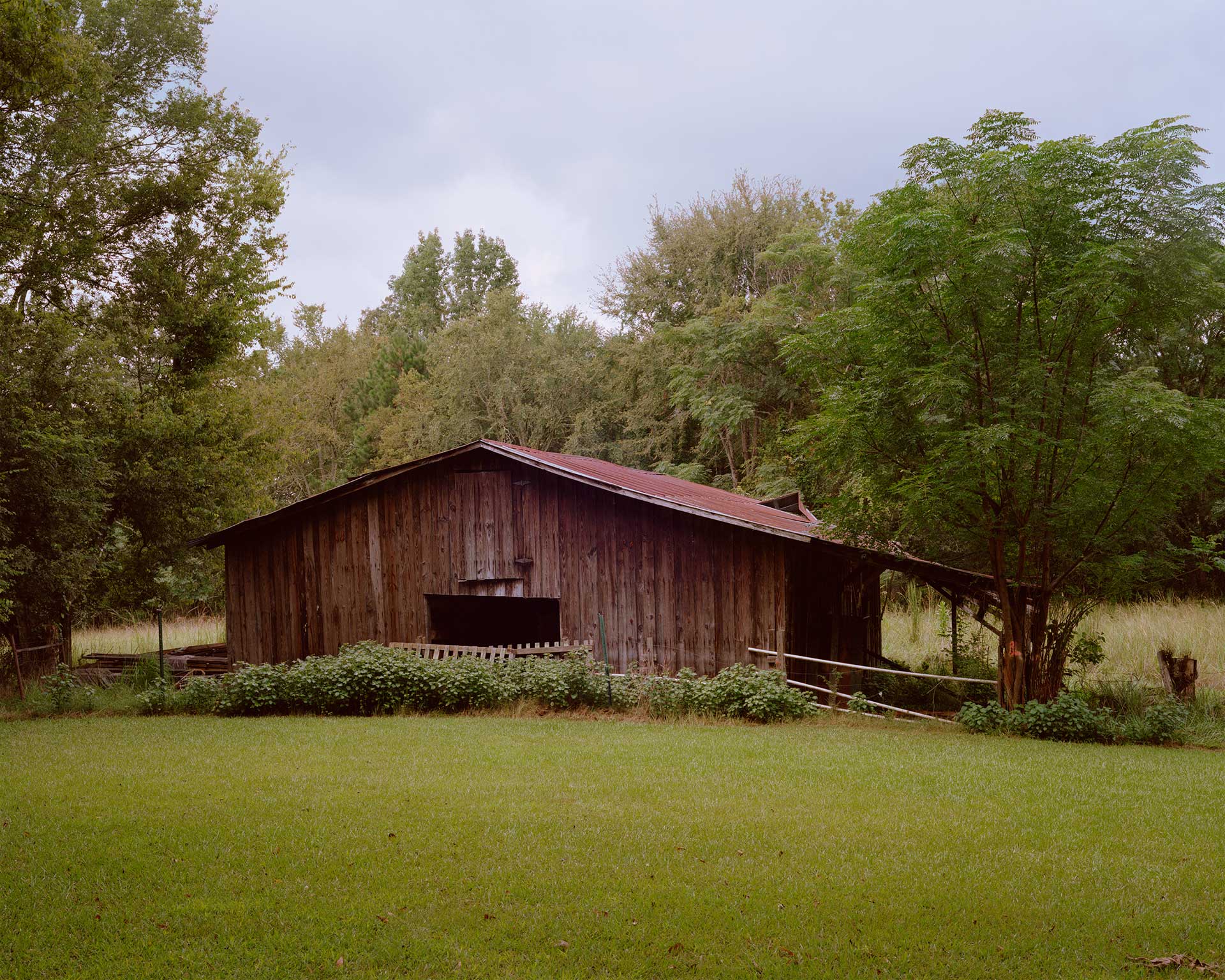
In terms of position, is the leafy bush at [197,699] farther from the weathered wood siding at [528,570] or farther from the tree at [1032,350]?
the tree at [1032,350]

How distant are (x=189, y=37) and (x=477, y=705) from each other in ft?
58.8

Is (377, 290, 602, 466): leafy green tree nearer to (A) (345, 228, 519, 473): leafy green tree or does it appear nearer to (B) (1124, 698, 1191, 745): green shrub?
Result: (A) (345, 228, 519, 473): leafy green tree

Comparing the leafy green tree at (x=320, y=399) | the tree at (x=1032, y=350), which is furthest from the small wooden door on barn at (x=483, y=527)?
the leafy green tree at (x=320, y=399)

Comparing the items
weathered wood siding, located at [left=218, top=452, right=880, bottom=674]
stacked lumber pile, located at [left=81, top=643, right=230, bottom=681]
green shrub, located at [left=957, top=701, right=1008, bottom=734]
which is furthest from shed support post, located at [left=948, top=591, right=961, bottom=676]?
stacked lumber pile, located at [left=81, top=643, right=230, bottom=681]

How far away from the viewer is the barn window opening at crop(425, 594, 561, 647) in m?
22.1

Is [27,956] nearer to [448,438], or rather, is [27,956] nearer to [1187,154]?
[1187,154]

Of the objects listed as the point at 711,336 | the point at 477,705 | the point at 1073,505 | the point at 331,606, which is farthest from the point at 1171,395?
the point at 711,336

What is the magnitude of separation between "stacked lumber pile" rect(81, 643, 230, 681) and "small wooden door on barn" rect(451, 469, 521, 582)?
5.71m

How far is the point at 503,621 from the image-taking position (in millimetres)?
23328

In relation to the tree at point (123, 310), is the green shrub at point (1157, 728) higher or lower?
lower

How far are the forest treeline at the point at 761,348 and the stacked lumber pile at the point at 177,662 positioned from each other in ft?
4.65

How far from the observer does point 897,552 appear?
15031 millimetres

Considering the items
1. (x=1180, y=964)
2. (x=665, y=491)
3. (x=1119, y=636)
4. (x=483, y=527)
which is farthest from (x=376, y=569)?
(x=1180, y=964)

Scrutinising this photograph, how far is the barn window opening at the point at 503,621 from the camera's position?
22.1 metres
